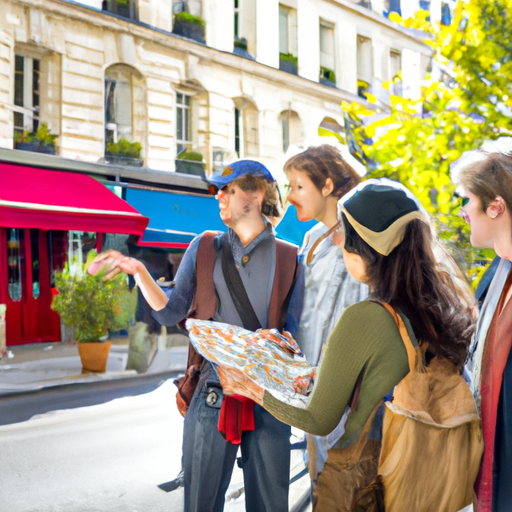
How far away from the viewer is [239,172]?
2.12m

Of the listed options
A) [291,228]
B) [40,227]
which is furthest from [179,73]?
[40,227]

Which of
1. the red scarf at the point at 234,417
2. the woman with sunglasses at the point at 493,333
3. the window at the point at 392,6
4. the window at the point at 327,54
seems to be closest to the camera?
the woman with sunglasses at the point at 493,333

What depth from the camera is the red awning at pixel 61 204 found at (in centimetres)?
221

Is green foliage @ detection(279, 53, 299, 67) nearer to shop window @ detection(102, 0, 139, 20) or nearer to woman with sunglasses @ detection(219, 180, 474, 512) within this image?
shop window @ detection(102, 0, 139, 20)

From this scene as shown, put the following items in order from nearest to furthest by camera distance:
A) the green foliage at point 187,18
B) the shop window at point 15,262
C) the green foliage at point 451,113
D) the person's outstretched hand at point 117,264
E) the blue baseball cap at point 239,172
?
the person's outstretched hand at point 117,264 → the blue baseball cap at point 239,172 → the shop window at point 15,262 → the green foliage at point 187,18 → the green foliage at point 451,113

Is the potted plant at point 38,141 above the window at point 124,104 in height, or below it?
below

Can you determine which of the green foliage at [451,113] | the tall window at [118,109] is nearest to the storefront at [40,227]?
the tall window at [118,109]

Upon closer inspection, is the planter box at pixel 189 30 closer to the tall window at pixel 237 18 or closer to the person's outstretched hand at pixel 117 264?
the tall window at pixel 237 18

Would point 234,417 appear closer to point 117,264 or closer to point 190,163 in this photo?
point 117,264

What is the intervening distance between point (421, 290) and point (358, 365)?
229mm

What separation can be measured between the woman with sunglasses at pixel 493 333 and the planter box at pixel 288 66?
164 centimetres

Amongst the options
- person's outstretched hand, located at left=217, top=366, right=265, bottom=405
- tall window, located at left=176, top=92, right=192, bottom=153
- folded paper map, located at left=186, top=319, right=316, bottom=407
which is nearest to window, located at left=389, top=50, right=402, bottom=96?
tall window, located at left=176, top=92, right=192, bottom=153

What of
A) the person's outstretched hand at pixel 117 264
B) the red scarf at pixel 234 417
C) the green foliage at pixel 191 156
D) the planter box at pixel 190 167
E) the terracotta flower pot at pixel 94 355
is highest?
the green foliage at pixel 191 156

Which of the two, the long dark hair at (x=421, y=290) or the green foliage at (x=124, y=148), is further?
the green foliage at (x=124, y=148)
